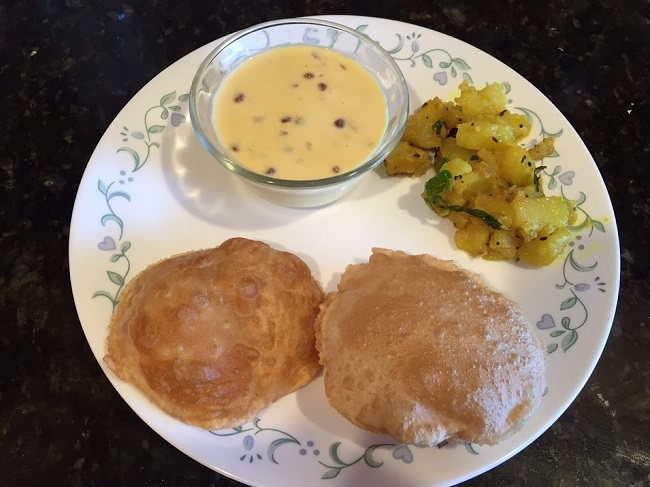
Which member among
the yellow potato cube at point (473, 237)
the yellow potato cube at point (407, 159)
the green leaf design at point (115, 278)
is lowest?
the green leaf design at point (115, 278)

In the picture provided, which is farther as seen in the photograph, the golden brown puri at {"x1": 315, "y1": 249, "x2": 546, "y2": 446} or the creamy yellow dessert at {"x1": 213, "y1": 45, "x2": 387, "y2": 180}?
the creamy yellow dessert at {"x1": 213, "y1": 45, "x2": 387, "y2": 180}

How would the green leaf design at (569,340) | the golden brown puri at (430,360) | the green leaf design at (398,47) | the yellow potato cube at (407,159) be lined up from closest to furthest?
the golden brown puri at (430,360) → the green leaf design at (569,340) → the yellow potato cube at (407,159) → the green leaf design at (398,47)

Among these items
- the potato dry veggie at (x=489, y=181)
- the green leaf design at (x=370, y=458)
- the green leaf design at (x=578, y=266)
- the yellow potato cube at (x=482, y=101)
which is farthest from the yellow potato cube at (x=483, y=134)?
the green leaf design at (x=370, y=458)

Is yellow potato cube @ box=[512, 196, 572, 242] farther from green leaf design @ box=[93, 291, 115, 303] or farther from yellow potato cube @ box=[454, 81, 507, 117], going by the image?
green leaf design @ box=[93, 291, 115, 303]

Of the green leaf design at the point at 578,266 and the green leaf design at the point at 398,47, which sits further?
the green leaf design at the point at 398,47

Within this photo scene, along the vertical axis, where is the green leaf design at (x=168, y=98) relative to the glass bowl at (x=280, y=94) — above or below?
below

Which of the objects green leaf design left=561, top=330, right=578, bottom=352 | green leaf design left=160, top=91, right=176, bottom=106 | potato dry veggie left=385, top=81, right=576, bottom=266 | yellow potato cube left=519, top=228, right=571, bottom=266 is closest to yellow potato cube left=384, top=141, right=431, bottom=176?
Answer: potato dry veggie left=385, top=81, right=576, bottom=266

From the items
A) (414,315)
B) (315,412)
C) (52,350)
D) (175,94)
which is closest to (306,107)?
(175,94)

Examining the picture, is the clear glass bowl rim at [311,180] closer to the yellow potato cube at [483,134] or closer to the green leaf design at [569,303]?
the yellow potato cube at [483,134]
